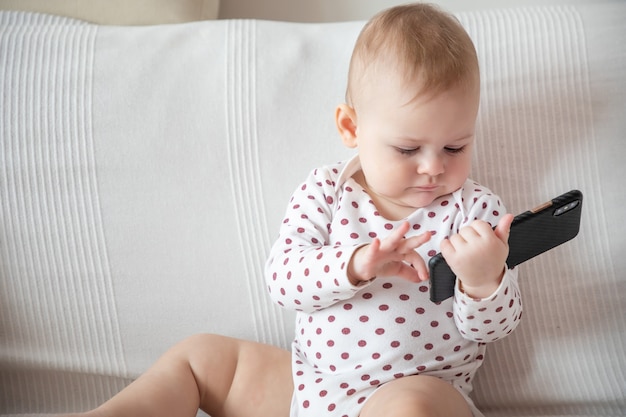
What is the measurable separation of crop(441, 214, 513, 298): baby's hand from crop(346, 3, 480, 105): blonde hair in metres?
0.20

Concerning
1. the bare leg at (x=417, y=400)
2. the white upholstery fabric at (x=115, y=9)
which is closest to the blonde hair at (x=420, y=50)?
the bare leg at (x=417, y=400)

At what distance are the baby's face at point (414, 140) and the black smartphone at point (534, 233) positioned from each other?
5.0 inches

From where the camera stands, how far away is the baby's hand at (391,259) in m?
0.89

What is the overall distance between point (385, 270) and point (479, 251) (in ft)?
0.41

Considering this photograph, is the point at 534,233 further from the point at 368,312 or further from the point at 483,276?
the point at 368,312

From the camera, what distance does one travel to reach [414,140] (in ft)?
3.20

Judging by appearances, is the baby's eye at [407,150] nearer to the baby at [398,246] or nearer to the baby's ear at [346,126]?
the baby at [398,246]

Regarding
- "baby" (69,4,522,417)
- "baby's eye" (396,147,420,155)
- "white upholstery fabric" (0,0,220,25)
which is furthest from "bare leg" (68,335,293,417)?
"white upholstery fabric" (0,0,220,25)

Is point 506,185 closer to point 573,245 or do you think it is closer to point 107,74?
point 573,245

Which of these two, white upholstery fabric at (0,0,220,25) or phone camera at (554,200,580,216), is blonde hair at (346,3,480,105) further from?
white upholstery fabric at (0,0,220,25)

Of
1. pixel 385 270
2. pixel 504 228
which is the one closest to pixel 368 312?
pixel 385 270

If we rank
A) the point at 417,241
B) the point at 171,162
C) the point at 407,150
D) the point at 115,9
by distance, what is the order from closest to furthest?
the point at 417,241, the point at 407,150, the point at 171,162, the point at 115,9

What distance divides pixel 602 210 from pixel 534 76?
0.25 metres

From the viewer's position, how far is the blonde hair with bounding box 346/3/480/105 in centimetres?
95
